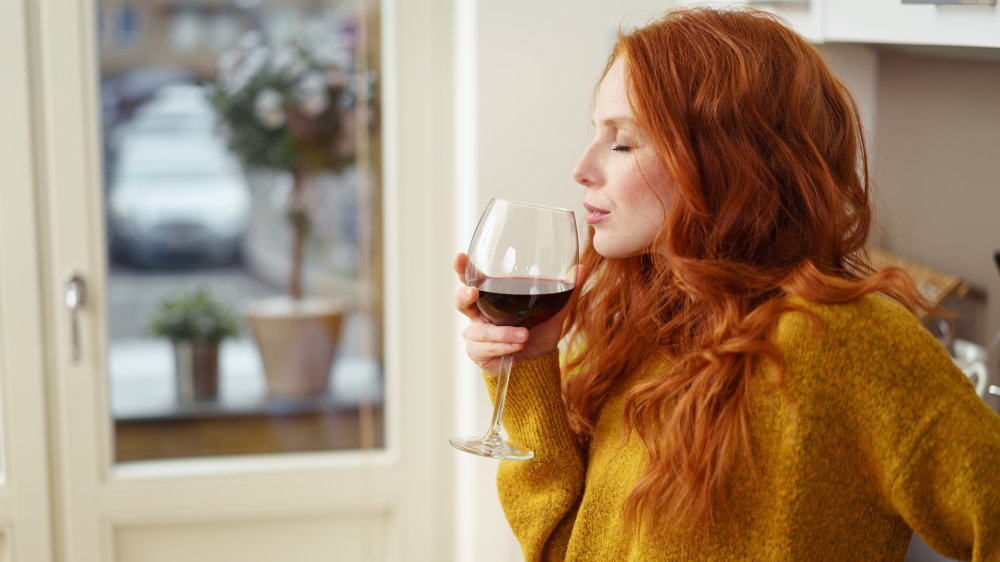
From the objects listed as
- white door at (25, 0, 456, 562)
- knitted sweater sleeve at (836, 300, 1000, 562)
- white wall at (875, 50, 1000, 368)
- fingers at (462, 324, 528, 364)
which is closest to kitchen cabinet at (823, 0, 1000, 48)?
white wall at (875, 50, 1000, 368)

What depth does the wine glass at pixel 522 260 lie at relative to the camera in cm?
111

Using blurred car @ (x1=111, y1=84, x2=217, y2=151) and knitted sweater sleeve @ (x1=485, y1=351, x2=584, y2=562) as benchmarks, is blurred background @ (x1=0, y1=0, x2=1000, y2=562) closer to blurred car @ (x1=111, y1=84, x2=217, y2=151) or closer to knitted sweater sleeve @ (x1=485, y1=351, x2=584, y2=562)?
blurred car @ (x1=111, y1=84, x2=217, y2=151)

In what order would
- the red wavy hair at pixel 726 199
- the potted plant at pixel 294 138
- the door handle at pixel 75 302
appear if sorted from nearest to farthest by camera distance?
the red wavy hair at pixel 726 199 → the door handle at pixel 75 302 → the potted plant at pixel 294 138

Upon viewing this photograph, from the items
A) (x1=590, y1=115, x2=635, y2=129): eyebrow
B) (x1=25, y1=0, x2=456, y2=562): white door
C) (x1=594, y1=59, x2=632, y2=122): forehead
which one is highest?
(x1=594, y1=59, x2=632, y2=122): forehead

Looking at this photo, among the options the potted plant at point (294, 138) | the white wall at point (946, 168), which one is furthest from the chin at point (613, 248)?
the potted plant at point (294, 138)

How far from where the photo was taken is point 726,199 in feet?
3.65

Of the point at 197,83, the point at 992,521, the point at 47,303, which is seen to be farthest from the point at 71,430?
the point at 992,521

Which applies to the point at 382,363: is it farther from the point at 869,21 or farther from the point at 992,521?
the point at 992,521

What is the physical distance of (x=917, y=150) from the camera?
188 cm

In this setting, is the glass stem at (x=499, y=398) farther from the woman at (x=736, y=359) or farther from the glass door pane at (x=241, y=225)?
the glass door pane at (x=241, y=225)

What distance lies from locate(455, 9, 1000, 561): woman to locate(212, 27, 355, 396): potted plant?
111 cm

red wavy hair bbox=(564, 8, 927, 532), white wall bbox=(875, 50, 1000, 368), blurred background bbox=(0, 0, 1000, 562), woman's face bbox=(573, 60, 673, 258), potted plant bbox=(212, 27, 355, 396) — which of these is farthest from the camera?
potted plant bbox=(212, 27, 355, 396)

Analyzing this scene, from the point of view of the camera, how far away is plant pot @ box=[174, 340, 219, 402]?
228cm

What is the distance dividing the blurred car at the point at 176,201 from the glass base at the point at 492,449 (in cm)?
127
